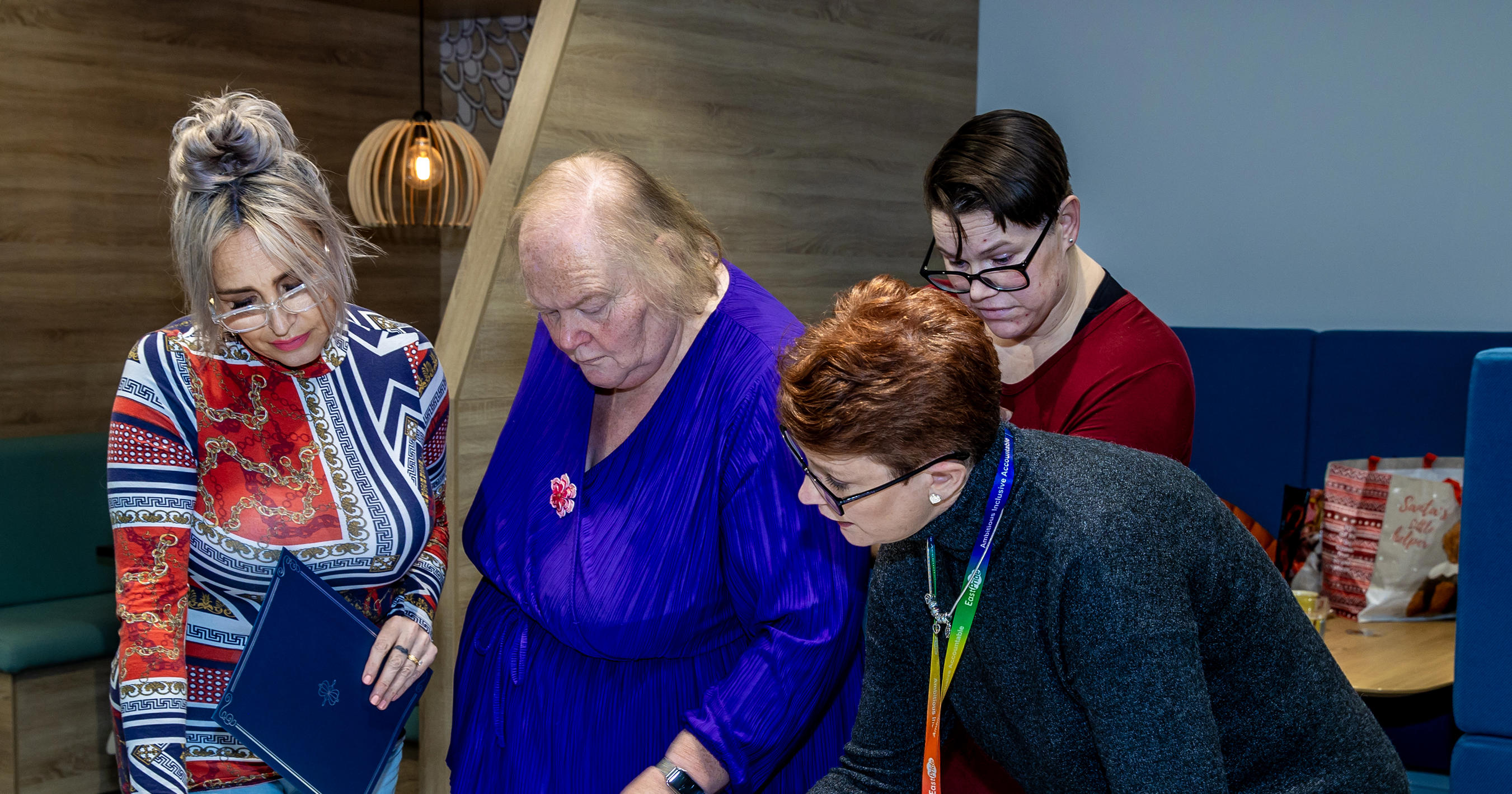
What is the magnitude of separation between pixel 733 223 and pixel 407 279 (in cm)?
319

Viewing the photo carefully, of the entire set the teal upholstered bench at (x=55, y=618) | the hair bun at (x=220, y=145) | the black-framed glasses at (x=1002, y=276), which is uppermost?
the hair bun at (x=220, y=145)

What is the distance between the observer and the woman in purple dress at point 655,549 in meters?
1.38

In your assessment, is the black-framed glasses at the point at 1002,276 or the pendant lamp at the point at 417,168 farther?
the pendant lamp at the point at 417,168

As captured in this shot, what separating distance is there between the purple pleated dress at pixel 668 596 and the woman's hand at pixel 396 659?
7cm

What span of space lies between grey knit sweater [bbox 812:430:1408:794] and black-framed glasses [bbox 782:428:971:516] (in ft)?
0.13

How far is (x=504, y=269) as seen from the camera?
9.20 ft

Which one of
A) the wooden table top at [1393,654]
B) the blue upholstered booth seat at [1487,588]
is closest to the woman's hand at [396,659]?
the blue upholstered booth seat at [1487,588]

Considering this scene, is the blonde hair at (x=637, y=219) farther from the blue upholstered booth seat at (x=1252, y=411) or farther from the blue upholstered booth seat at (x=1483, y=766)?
the blue upholstered booth seat at (x=1252, y=411)

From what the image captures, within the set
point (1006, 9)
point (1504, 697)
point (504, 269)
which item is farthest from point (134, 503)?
point (1006, 9)

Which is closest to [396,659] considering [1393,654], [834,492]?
[834,492]

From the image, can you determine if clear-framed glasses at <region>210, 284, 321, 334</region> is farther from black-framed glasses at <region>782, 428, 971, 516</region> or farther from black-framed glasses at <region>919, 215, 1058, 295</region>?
black-framed glasses at <region>919, 215, 1058, 295</region>

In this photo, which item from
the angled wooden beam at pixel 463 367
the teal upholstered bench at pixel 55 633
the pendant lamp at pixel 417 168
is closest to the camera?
the angled wooden beam at pixel 463 367

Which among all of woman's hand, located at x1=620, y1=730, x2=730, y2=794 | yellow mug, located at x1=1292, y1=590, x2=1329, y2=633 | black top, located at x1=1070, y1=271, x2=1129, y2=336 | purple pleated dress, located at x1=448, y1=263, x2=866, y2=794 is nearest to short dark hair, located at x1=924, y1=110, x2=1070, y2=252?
black top, located at x1=1070, y1=271, x2=1129, y2=336

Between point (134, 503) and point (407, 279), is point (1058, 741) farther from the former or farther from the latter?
point (407, 279)
